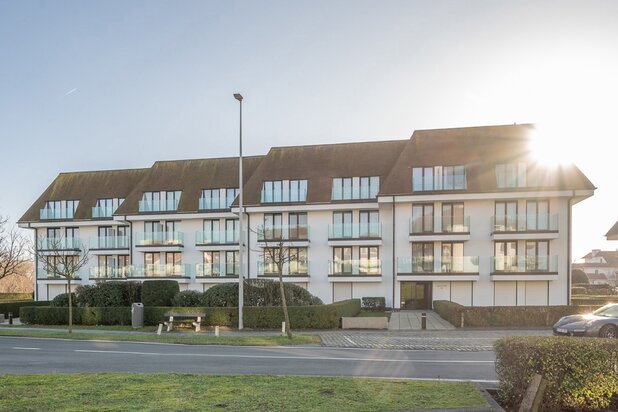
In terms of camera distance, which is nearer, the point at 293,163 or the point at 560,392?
the point at 560,392

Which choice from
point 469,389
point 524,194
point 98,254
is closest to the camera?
point 469,389

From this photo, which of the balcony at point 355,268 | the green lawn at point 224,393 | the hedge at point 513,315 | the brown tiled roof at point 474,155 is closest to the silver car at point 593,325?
the hedge at point 513,315

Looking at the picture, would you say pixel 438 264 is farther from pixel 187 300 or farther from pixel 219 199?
pixel 219 199

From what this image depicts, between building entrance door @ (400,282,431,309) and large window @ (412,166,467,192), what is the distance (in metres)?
6.54

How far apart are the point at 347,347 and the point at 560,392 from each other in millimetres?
9969

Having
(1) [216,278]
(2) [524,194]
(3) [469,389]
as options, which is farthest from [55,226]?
(3) [469,389]

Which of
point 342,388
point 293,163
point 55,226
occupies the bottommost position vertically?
point 342,388

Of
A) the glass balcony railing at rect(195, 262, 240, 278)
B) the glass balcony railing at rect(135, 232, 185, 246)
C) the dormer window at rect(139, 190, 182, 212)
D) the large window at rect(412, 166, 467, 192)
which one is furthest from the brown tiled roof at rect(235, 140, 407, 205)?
the glass balcony railing at rect(135, 232, 185, 246)

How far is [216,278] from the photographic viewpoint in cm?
3438

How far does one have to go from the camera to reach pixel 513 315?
21438 millimetres

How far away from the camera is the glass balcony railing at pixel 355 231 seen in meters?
32.0

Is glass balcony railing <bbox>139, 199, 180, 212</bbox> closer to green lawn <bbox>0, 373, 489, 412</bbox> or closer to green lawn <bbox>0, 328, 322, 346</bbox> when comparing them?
green lawn <bbox>0, 328, 322, 346</bbox>

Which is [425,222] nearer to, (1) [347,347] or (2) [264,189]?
(2) [264,189]

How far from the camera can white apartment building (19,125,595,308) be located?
29828 mm
